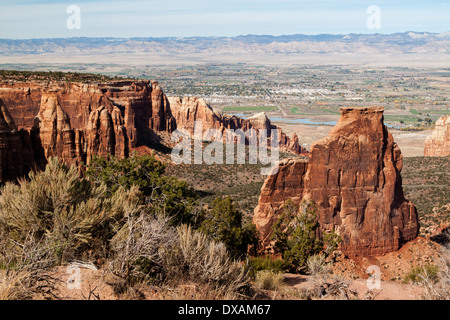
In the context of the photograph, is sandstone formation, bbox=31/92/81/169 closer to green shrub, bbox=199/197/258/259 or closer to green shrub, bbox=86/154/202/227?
green shrub, bbox=86/154/202/227

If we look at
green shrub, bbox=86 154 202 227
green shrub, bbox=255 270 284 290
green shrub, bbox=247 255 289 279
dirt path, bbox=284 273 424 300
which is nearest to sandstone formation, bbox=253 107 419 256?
green shrub, bbox=86 154 202 227

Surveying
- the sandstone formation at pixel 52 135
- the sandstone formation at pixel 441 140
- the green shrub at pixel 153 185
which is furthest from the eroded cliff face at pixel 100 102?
the sandstone formation at pixel 441 140

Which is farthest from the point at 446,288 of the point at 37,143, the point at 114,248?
the point at 37,143

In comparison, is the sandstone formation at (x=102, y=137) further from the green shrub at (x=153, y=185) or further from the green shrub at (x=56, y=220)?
the green shrub at (x=56, y=220)

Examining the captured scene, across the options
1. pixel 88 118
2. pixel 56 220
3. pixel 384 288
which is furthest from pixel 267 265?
pixel 88 118

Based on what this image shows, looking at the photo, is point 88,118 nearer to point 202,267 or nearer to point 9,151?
point 9,151
